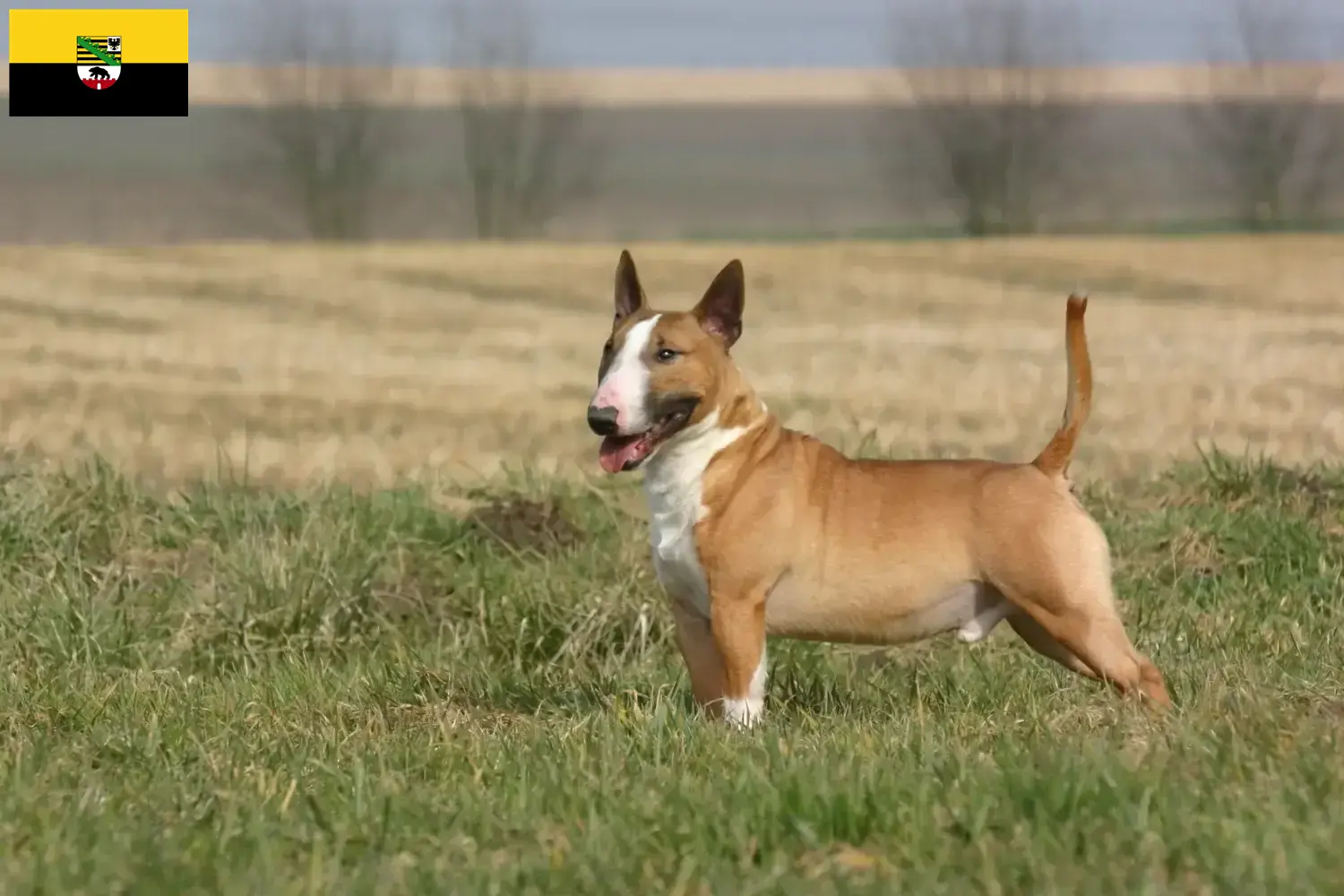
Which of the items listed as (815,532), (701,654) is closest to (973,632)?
(815,532)

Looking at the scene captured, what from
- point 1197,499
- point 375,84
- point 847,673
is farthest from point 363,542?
point 375,84

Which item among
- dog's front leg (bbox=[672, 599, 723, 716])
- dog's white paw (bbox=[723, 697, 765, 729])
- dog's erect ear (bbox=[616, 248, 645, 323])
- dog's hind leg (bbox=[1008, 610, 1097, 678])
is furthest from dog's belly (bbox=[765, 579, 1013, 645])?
dog's erect ear (bbox=[616, 248, 645, 323])

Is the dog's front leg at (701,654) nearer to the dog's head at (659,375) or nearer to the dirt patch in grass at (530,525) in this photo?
the dog's head at (659,375)

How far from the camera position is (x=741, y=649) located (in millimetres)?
6430

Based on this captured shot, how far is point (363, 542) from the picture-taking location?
33.0 feet

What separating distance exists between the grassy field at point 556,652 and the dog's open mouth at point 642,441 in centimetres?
81

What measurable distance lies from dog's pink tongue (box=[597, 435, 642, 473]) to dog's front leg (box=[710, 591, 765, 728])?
592 mm

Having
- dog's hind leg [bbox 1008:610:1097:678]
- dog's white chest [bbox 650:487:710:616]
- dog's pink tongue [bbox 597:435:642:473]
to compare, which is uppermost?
dog's pink tongue [bbox 597:435:642:473]

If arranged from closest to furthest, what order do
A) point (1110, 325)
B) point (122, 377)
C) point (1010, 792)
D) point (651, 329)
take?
point (1010, 792) < point (651, 329) < point (122, 377) < point (1110, 325)

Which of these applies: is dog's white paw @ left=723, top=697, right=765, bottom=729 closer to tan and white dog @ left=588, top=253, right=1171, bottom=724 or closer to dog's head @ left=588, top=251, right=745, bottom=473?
tan and white dog @ left=588, top=253, right=1171, bottom=724

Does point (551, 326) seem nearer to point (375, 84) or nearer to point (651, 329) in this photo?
point (375, 84)

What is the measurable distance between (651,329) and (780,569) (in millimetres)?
951

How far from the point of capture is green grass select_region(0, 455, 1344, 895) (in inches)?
173

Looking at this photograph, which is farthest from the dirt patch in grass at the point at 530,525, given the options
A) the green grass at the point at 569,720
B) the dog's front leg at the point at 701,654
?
the dog's front leg at the point at 701,654
